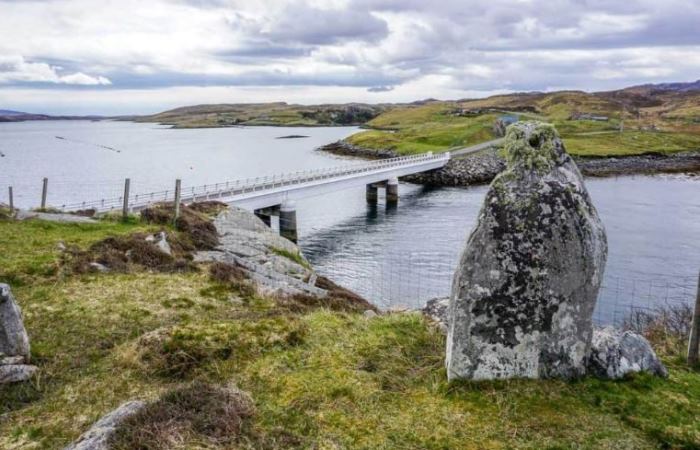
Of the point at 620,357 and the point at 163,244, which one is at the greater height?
the point at 620,357

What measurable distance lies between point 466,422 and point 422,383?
1.33 meters

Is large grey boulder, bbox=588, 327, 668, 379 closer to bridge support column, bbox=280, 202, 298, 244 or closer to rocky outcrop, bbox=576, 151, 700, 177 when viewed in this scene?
bridge support column, bbox=280, 202, 298, 244

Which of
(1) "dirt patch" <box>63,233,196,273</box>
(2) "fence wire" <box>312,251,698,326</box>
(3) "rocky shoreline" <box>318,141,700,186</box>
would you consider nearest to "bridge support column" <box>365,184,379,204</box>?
(3) "rocky shoreline" <box>318,141,700,186</box>

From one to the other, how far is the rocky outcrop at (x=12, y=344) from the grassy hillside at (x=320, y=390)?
0.97 ft

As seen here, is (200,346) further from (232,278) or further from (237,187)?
(237,187)

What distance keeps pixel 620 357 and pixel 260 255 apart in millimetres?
20610

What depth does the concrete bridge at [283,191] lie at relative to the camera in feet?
141

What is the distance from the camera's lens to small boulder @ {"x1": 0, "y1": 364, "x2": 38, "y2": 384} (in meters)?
9.98

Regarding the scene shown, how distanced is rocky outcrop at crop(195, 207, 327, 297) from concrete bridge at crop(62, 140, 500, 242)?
452cm

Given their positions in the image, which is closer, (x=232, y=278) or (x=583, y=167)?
(x=232, y=278)

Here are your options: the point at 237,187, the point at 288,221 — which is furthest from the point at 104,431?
the point at 288,221

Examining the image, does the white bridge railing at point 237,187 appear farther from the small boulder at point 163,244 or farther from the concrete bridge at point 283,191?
the small boulder at point 163,244

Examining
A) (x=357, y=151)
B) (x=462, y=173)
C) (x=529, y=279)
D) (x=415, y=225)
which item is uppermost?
(x=357, y=151)

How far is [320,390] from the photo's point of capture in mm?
8617
